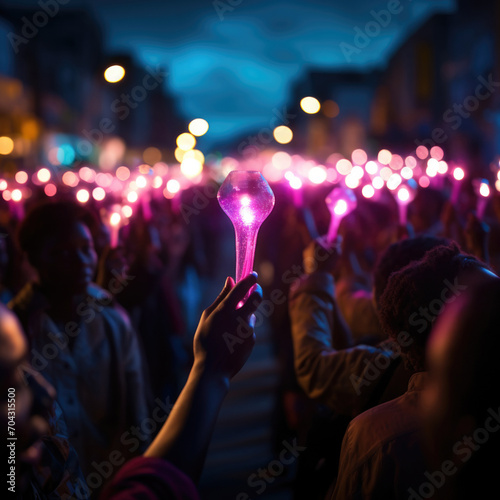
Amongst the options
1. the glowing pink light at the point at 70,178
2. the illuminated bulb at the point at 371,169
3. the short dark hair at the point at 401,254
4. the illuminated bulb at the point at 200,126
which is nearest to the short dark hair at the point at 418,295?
the short dark hair at the point at 401,254

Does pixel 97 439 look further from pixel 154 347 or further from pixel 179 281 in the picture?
pixel 179 281

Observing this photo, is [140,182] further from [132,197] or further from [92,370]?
[92,370]

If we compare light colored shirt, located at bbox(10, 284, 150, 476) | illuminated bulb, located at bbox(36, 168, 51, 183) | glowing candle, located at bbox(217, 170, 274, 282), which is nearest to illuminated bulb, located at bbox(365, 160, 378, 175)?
illuminated bulb, located at bbox(36, 168, 51, 183)

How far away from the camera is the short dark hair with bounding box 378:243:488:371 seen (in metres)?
1.60

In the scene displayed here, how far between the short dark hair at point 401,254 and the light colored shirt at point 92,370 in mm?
1400

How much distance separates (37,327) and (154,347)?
176cm

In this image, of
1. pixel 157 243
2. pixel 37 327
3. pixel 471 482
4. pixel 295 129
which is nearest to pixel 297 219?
pixel 157 243

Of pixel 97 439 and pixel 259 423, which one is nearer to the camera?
pixel 97 439

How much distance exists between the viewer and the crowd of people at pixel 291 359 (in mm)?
950

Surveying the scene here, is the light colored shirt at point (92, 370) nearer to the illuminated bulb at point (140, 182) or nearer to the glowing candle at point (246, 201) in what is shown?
the glowing candle at point (246, 201)

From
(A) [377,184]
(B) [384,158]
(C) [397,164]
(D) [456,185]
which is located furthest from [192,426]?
(B) [384,158]

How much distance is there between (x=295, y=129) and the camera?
94062 mm

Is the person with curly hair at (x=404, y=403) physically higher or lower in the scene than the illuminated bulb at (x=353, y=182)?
lower

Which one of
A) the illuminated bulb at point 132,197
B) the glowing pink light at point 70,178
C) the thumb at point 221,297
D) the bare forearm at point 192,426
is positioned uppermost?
the glowing pink light at point 70,178
